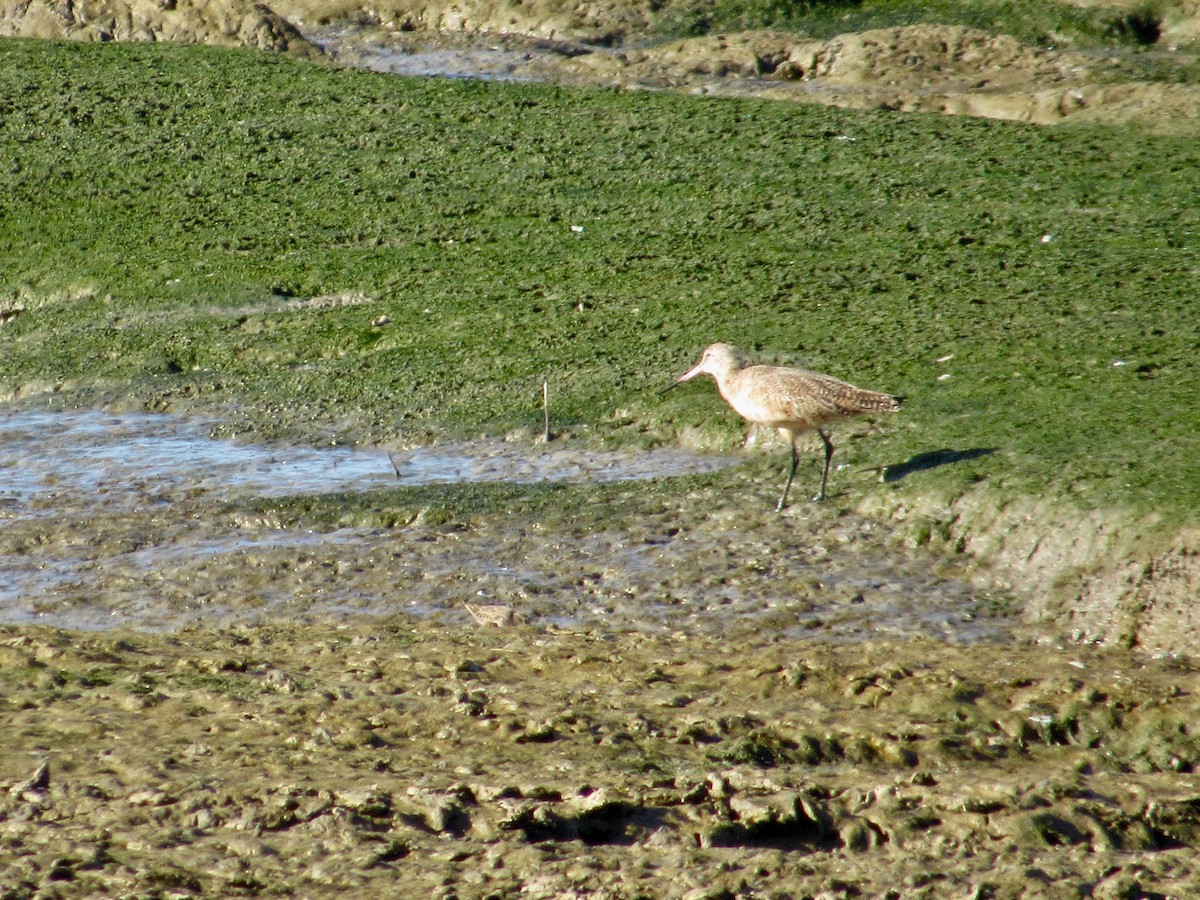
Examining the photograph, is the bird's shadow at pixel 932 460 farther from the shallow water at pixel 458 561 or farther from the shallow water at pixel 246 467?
the shallow water at pixel 246 467

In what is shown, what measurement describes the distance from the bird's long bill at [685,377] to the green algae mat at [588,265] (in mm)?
81

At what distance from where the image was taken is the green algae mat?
7891 millimetres

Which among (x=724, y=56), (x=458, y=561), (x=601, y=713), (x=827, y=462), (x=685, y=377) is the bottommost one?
(x=458, y=561)

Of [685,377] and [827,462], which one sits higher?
[685,377]

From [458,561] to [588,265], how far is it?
150 inches

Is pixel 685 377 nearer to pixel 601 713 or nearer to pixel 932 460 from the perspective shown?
pixel 932 460

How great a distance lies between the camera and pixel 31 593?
6527 mm

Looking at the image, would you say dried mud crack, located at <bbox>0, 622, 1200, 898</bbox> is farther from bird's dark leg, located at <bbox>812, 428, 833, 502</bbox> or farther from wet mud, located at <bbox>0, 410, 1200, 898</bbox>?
bird's dark leg, located at <bbox>812, 428, 833, 502</bbox>

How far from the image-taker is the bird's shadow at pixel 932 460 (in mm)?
6973

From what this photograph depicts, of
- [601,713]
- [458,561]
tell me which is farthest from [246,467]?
[601,713]

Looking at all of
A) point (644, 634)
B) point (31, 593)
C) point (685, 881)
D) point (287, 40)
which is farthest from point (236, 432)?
point (287, 40)

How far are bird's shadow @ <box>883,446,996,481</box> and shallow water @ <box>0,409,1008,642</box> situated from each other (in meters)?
0.36

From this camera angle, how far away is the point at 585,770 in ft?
13.9

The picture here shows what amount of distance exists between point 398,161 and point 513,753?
8.40 metres
